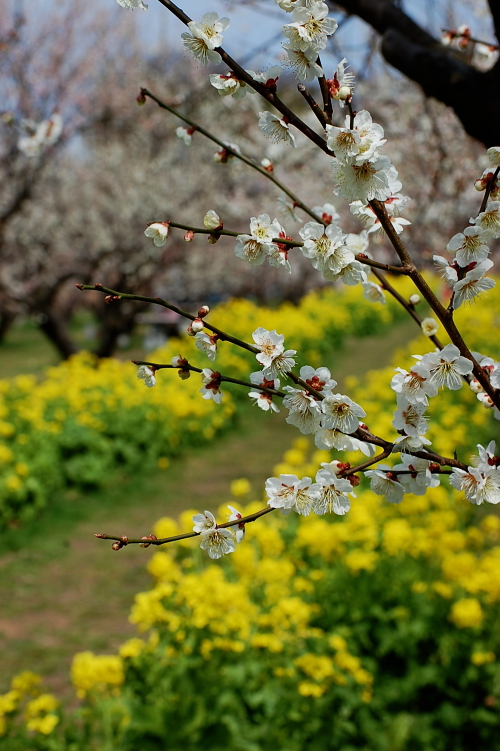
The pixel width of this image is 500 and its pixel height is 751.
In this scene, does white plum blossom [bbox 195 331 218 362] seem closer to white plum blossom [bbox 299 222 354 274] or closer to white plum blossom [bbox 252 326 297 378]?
white plum blossom [bbox 252 326 297 378]

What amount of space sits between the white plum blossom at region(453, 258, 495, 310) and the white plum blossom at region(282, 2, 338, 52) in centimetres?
43

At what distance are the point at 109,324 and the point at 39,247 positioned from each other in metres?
2.50

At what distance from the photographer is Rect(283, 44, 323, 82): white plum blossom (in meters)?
1.06

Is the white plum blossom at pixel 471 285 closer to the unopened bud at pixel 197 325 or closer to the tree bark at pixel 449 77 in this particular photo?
the unopened bud at pixel 197 325

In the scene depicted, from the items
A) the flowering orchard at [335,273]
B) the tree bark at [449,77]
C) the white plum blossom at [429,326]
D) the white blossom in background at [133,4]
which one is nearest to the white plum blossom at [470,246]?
the flowering orchard at [335,273]

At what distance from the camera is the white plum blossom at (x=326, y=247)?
1118mm

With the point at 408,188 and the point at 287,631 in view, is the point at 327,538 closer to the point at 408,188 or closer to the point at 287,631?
the point at 287,631

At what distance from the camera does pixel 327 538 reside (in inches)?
149

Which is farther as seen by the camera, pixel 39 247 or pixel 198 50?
pixel 39 247

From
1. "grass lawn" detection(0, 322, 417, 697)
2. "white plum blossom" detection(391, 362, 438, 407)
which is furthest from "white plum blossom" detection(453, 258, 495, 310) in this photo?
"grass lawn" detection(0, 322, 417, 697)

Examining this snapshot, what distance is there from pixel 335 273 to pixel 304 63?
33cm

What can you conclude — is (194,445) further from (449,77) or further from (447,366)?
(447,366)

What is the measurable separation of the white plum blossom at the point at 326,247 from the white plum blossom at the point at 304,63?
0.23 m

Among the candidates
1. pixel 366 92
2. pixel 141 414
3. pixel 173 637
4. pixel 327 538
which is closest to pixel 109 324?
pixel 141 414
